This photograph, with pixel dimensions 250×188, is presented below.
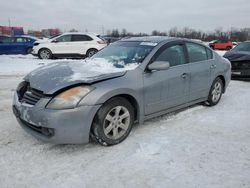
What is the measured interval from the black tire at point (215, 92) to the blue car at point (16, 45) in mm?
15653

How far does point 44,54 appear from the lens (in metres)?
15.2

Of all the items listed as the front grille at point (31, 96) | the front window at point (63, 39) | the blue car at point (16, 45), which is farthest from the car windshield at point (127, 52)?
the blue car at point (16, 45)

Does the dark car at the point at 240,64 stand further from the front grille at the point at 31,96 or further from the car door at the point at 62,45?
the car door at the point at 62,45

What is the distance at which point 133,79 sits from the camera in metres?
3.76

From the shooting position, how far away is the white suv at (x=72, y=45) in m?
14.9

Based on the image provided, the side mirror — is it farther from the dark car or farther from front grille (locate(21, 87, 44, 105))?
the dark car

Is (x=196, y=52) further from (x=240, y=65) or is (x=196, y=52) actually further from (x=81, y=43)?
(x=81, y=43)

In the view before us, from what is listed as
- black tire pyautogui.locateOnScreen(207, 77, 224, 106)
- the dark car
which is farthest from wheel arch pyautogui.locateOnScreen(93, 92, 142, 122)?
the dark car

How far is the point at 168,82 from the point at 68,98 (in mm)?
1747

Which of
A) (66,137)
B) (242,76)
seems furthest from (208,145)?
(242,76)

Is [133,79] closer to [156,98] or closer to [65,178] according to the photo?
[156,98]

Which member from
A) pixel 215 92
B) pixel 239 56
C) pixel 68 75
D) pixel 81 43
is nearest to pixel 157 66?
pixel 68 75

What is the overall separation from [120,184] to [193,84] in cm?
271

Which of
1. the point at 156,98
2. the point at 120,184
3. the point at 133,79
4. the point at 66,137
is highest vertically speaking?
the point at 133,79
